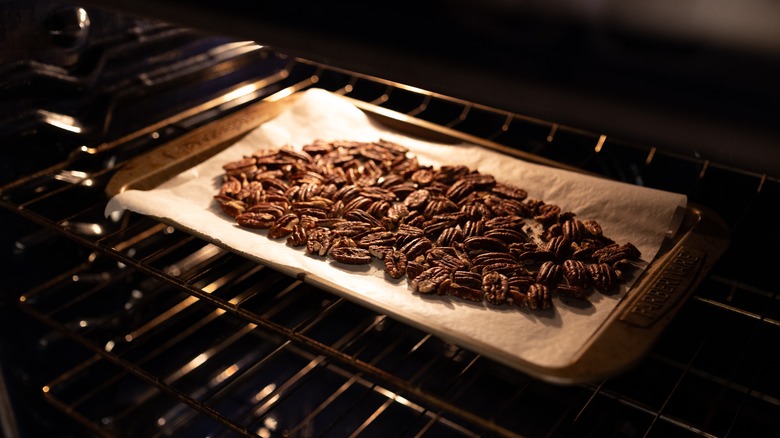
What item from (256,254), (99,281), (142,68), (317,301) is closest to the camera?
(256,254)

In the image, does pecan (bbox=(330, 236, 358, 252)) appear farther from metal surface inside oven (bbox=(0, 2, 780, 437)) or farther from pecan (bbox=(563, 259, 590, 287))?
pecan (bbox=(563, 259, 590, 287))

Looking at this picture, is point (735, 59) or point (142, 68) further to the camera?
point (142, 68)

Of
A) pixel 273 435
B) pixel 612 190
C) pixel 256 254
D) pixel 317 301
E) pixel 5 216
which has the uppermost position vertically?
pixel 612 190

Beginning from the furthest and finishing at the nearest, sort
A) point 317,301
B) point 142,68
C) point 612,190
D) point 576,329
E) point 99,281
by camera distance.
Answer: point 317,301
point 99,281
point 142,68
point 612,190
point 576,329

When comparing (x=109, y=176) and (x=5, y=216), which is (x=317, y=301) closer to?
(x=109, y=176)

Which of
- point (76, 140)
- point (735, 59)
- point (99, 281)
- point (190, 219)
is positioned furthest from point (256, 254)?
point (735, 59)

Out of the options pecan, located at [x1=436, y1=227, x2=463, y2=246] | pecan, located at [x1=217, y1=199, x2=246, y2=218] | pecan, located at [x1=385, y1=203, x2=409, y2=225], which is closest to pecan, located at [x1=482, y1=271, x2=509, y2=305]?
pecan, located at [x1=436, y1=227, x2=463, y2=246]

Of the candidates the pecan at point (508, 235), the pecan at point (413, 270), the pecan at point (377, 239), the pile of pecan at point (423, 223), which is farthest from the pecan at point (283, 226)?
the pecan at point (508, 235)

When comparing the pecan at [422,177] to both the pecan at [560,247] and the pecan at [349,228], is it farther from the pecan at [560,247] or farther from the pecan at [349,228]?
the pecan at [560,247]

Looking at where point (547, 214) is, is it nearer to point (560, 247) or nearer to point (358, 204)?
point (560, 247)
